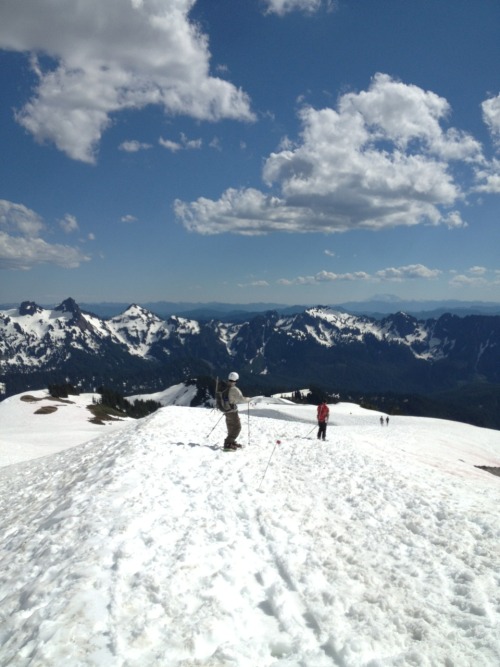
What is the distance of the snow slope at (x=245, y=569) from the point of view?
690 centimetres

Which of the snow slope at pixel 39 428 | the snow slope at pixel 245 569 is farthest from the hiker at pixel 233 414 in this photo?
the snow slope at pixel 39 428

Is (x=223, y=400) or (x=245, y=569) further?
(x=223, y=400)

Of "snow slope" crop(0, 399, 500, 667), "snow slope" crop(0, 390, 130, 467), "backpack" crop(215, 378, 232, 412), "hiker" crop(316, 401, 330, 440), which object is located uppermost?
"backpack" crop(215, 378, 232, 412)

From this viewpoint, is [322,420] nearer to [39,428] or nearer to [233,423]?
[233,423]

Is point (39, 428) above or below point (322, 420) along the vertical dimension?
below

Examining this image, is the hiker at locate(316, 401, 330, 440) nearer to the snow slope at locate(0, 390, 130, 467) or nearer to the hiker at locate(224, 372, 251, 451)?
the hiker at locate(224, 372, 251, 451)

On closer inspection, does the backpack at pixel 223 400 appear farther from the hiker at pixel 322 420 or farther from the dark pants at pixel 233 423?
the hiker at pixel 322 420

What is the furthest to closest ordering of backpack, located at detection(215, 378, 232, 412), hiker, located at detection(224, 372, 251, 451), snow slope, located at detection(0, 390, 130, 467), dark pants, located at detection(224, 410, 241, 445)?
snow slope, located at detection(0, 390, 130, 467)
dark pants, located at detection(224, 410, 241, 445)
backpack, located at detection(215, 378, 232, 412)
hiker, located at detection(224, 372, 251, 451)

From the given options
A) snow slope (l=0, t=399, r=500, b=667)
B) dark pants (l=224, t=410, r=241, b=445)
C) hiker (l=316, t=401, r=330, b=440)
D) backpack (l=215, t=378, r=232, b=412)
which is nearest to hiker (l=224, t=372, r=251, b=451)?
dark pants (l=224, t=410, r=241, b=445)

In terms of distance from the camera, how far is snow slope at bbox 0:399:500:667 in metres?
6.90

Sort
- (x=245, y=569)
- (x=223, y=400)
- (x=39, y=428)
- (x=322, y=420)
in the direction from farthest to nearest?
(x=39, y=428) → (x=322, y=420) → (x=223, y=400) → (x=245, y=569)

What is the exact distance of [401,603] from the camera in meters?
8.36

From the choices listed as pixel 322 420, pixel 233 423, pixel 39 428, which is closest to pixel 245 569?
pixel 233 423

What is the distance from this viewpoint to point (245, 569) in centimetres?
925
